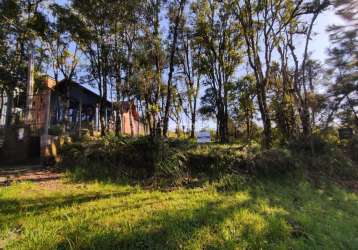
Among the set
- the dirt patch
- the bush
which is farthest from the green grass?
the bush

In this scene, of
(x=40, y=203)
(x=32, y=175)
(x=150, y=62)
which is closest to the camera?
(x=40, y=203)

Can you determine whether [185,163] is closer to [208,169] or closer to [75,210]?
[208,169]

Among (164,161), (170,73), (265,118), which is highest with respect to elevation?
(170,73)

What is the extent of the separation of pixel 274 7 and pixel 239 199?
9206mm

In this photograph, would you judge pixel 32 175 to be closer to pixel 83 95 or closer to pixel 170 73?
pixel 170 73

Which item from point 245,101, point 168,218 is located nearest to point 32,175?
point 168,218

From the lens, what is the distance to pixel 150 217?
382 centimetres

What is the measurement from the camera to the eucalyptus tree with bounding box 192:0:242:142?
13000 millimetres

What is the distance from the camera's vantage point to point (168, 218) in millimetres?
3801

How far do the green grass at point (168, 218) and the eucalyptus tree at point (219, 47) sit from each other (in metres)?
8.85

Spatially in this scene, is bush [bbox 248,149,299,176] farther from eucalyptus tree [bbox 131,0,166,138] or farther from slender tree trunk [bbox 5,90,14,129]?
slender tree trunk [bbox 5,90,14,129]

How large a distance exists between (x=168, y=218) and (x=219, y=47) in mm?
11572

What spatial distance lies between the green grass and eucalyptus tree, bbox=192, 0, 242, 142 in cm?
885

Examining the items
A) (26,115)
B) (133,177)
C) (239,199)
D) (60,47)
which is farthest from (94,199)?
(60,47)
